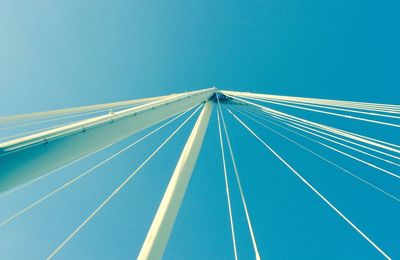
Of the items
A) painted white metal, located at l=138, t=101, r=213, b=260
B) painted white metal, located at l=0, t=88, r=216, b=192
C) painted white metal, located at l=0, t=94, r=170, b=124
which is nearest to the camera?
painted white metal, located at l=0, t=88, r=216, b=192

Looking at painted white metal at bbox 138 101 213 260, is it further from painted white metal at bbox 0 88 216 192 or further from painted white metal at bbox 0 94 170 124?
painted white metal at bbox 0 94 170 124

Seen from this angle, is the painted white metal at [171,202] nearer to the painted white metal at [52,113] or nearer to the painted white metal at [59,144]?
the painted white metal at [59,144]

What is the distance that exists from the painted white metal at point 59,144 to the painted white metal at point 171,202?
128 centimetres

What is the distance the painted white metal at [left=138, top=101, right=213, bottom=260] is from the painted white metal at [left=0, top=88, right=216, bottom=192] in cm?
128

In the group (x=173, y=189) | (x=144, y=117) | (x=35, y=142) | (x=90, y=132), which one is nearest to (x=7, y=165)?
(x=35, y=142)

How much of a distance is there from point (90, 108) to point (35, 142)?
15.1 ft

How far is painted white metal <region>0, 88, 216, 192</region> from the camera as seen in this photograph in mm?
2781

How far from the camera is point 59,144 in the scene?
328cm

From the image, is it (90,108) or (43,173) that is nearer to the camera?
(43,173)

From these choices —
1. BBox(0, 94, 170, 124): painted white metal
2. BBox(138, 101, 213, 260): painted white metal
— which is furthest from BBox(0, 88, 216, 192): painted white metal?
BBox(0, 94, 170, 124): painted white metal

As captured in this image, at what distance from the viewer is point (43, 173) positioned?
3100 mm

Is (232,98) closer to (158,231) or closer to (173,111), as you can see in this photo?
(173,111)

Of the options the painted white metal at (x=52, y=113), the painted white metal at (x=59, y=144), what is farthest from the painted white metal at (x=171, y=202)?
the painted white metal at (x=52, y=113)

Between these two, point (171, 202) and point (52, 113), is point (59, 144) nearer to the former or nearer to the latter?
point (171, 202)
